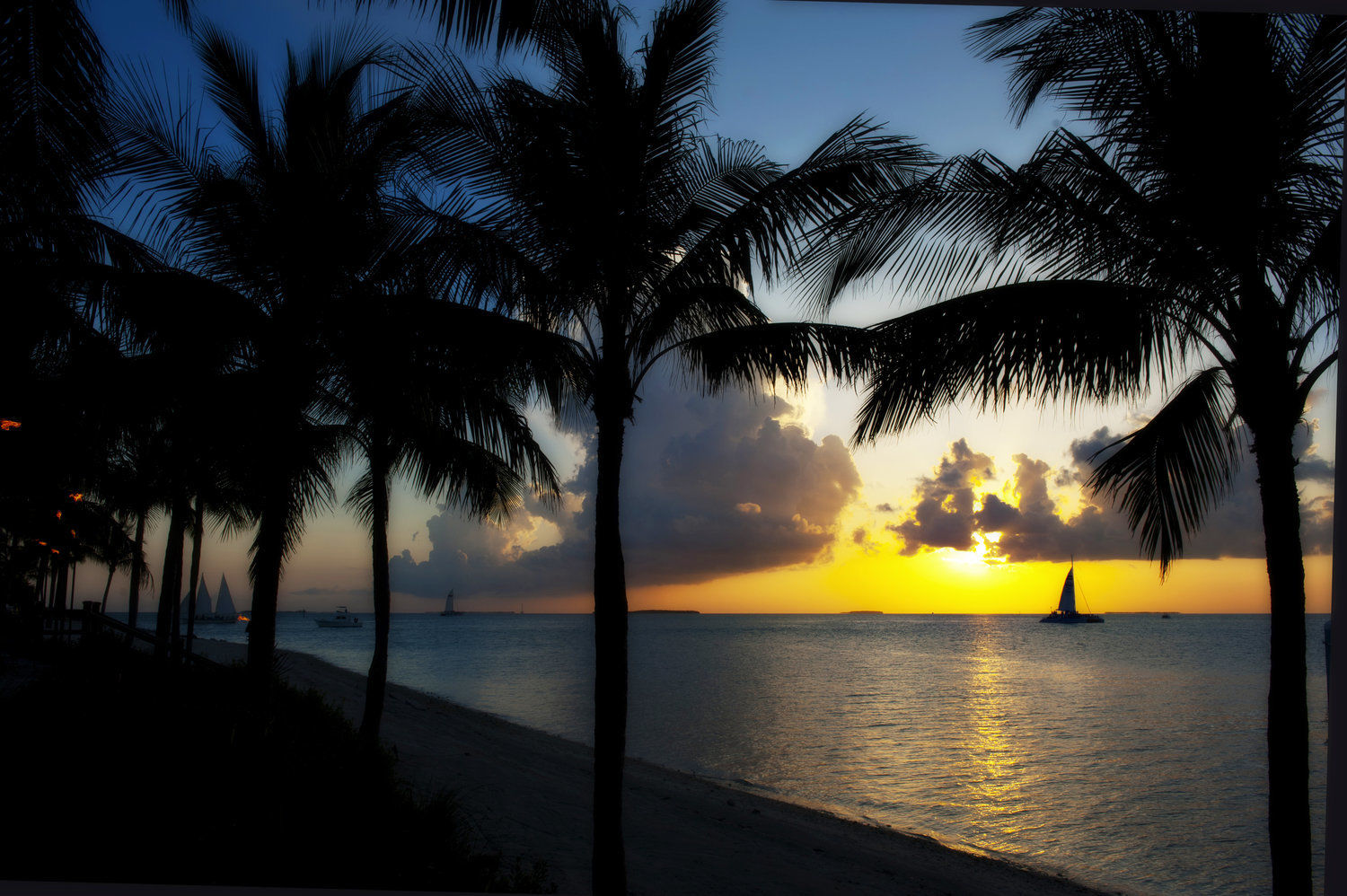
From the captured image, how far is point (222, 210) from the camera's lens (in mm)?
6727

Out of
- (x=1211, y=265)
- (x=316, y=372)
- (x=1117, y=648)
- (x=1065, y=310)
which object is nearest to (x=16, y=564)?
(x=316, y=372)

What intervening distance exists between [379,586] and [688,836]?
495 centimetres

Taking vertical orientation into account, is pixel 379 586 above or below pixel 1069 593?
above

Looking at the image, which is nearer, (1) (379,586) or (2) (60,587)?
(1) (379,586)

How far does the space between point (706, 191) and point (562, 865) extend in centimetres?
615

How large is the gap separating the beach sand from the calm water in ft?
5.78

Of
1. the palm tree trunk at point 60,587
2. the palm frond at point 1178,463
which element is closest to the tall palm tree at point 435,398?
the palm frond at point 1178,463

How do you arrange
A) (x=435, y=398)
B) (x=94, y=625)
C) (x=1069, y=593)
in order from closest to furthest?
(x=435, y=398)
(x=94, y=625)
(x=1069, y=593)

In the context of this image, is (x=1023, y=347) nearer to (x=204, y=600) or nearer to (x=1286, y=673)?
(x=1286, y=673)

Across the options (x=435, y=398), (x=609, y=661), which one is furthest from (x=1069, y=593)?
(x=609, y=661)

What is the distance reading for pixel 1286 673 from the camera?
3.55 metres

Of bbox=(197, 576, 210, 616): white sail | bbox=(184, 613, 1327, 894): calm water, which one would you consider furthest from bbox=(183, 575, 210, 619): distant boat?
bbox=(184, 613, 1327, 894): calm water

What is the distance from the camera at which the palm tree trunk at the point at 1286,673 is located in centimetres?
350

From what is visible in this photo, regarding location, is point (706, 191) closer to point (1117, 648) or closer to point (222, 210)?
point (222, 210)
